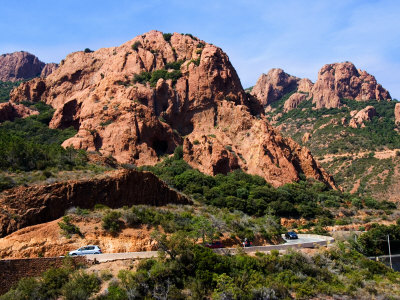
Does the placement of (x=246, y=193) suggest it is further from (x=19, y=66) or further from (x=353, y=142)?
(x=19, y=66)

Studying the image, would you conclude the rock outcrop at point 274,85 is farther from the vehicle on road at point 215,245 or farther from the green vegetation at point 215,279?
the vehicle on road at point 215,245

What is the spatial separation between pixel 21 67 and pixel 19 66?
2.45 feet

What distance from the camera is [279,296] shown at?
23422 mm

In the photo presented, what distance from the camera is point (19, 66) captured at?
144375 millimetres

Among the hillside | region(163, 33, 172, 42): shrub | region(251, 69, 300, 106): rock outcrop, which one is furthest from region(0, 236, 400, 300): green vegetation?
region(251, 69, 300, 106): rock outcrop

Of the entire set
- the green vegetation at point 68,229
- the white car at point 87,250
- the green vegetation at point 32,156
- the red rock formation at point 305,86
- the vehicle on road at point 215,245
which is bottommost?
the vehicle on road at point 215,245

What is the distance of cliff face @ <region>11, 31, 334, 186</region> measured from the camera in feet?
187

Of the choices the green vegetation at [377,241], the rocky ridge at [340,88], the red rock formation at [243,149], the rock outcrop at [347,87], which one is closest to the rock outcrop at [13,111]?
the red rock formation at [243,149]

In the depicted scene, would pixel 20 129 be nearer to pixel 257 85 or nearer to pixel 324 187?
pixel 324 187

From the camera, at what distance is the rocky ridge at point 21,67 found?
14162 cm

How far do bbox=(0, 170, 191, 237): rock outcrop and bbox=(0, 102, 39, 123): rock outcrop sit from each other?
Answer: 40760mm

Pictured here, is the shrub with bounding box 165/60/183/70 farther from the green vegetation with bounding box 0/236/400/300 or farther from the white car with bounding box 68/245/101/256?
the white car with bounding box 68/245/101/256

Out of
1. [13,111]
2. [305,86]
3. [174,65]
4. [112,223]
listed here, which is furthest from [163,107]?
[305,86]

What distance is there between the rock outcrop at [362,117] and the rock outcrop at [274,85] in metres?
56.6
